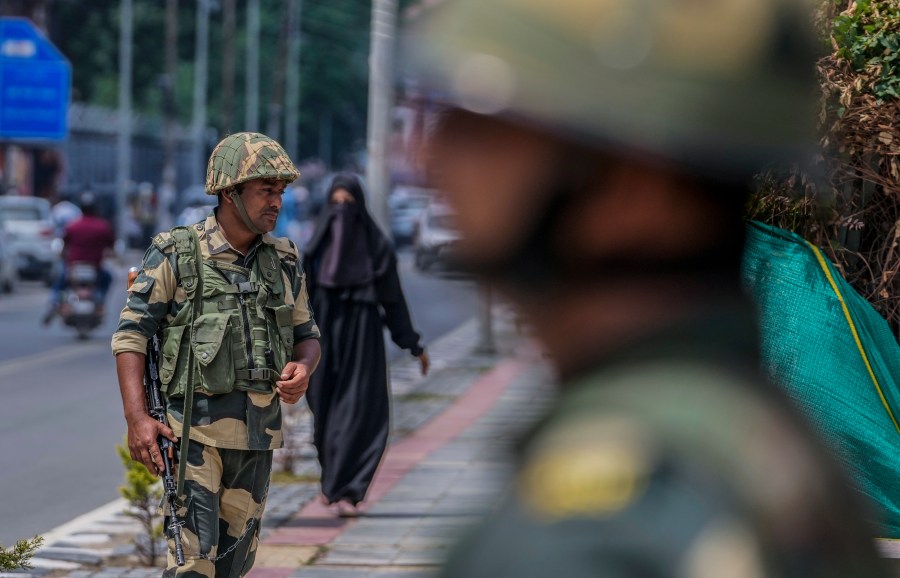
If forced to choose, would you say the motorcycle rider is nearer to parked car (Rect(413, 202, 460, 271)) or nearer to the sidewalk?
the sidewalk

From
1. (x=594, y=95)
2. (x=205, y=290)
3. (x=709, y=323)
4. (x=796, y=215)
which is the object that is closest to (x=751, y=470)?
(x=709, y=323)

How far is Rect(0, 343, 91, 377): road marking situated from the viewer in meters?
15.6

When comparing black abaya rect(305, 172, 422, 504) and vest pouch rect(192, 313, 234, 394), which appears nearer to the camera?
vest pouch rect(192, 313, 234, 394)

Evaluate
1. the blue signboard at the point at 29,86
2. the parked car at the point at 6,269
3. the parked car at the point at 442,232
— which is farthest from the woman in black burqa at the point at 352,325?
the blue signboard at the point at 29,86

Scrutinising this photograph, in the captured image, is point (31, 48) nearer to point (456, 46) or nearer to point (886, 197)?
point (886, 197)

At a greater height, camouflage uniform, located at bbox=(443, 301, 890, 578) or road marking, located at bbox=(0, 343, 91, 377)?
camouflage uniform, located at bbox=(443, 301, 890, 578)

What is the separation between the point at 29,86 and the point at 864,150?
28387 mm

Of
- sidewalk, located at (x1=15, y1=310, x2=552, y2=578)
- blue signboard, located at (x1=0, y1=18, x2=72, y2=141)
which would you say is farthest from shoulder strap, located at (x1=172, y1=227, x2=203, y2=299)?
blue signboard, located at (x1=0, y1=18, x2=72, y2=141)

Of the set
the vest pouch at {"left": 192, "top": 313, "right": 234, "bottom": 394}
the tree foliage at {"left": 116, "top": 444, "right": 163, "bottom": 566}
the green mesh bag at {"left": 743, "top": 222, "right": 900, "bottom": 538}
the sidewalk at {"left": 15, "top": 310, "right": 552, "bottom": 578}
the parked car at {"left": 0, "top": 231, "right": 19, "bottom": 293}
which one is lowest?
the parked car at {"left": 0, "top": 231, "right": 19, "bottom": 293}

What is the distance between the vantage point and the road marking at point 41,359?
1557cm

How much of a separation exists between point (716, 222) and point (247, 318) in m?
3.34

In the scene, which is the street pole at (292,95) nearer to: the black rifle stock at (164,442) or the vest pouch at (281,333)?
the vest pouch at (281,333)

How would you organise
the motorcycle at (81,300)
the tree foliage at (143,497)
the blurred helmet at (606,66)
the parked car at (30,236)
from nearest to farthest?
the blurred helmet at (606,66)
the tree foliage at (143,497)
the motorcycle at (81,300)
the parked car at (30,236)

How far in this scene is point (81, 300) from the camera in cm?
1859
